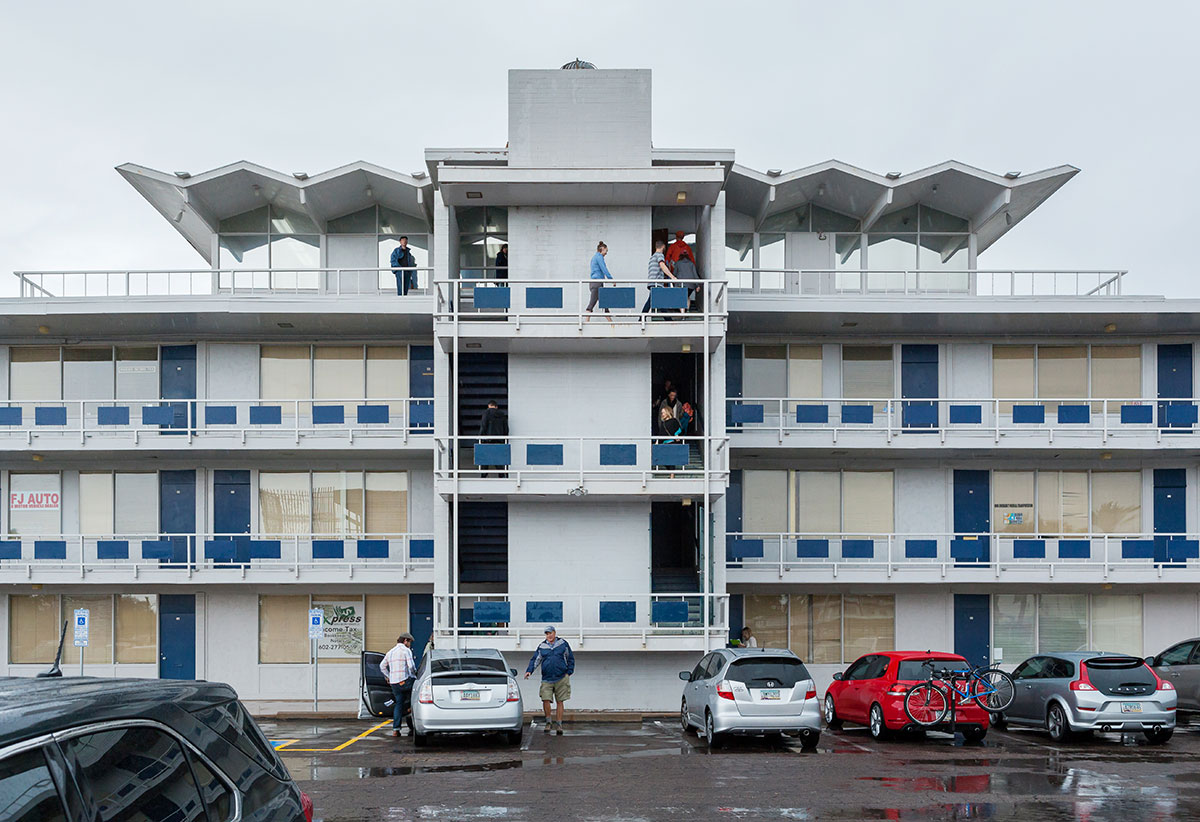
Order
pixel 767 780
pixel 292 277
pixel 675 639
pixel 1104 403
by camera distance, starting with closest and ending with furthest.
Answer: pixel 767 780
pixel 675 639
pixel 1104 403
pixel 292 277

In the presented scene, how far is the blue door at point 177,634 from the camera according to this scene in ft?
87.2

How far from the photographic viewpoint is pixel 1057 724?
18203mm

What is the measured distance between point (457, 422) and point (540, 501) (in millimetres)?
2443

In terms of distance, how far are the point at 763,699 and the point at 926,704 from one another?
9.54ft

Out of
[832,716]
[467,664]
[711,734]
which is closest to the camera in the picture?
[711,734]

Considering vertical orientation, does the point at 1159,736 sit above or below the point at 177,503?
below

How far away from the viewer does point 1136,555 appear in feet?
86.8

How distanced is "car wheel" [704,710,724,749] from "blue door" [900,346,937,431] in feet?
39.6

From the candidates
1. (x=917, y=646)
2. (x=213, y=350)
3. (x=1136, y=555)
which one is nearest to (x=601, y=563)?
(x=917, y=646)

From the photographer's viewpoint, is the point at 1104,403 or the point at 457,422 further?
the point at 1104,403

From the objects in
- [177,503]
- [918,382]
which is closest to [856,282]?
[918,382]

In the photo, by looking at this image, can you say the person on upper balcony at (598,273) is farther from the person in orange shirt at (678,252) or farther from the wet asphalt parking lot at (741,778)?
the wet asphalt parking lot at (741,778)

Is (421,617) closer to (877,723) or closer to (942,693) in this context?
(877,723)

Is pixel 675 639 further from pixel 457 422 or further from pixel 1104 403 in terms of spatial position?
pixel 1104 403
